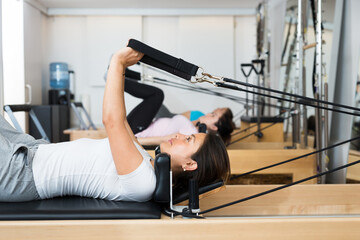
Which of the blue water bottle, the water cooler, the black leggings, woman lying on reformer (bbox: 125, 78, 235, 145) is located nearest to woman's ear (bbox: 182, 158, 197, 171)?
woman lying on reformer (bbox: 125, 78, 235, 145)

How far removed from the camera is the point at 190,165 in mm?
1666

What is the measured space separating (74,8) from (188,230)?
6673mm

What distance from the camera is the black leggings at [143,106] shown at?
3.65 m

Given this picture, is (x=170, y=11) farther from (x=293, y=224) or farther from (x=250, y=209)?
(x=293, y=224)

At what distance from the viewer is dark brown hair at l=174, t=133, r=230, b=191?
1.67m

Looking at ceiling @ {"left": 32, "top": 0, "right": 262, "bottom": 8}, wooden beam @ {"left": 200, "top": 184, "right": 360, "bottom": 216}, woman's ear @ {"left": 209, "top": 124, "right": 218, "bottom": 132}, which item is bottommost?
wooden beam @ {"left": 200, "top": 184, "right": 360, "bottom": 216}

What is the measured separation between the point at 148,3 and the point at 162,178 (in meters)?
5.84

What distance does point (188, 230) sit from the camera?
1.35 m

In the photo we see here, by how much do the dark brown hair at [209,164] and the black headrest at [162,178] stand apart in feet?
0.56

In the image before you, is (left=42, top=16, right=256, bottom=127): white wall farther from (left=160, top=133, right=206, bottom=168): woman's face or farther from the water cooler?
(left=160, top=133, right=206, bottom=168): woman's face

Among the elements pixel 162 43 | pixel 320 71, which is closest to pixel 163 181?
pixel 320 71

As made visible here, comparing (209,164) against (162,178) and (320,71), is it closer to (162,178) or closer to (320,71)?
(162,178)

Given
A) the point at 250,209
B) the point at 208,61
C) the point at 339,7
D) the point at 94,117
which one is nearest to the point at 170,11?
the point at 208,61

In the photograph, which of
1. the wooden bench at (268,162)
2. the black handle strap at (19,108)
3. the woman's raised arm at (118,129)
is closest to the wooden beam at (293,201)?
the woman's raised arm at (118,129)
